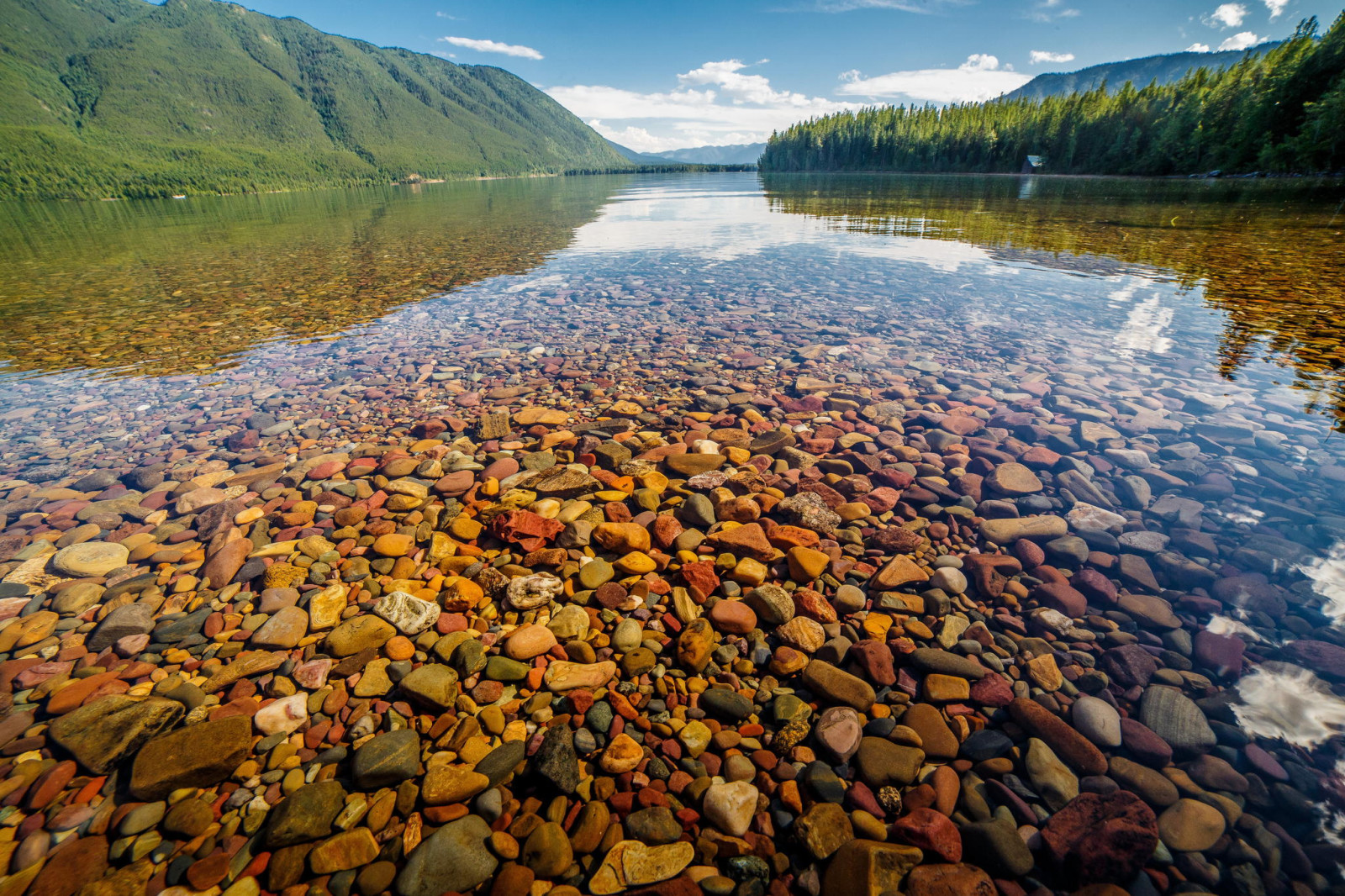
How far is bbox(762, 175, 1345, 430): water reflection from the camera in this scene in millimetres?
10102

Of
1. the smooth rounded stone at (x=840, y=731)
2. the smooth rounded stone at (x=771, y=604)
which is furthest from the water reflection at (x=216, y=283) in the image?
the smooth rounded stone at (x=840, y=731)

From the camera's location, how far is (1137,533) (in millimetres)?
5340

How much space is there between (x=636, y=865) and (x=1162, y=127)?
125265 mm

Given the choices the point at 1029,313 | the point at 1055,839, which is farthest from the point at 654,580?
the point at 1029,313

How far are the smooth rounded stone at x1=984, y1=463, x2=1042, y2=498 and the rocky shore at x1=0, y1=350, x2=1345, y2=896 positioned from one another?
0.04 m

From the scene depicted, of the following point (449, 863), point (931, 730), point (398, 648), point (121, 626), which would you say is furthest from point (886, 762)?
point (121, 626)

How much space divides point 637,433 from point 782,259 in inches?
656

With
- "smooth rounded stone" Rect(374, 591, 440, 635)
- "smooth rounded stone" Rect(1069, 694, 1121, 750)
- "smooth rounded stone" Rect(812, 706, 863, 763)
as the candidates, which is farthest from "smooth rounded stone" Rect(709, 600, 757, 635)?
"smooth rounded stone" Rect(374, 591, 440, 635)

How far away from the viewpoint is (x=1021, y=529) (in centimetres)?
548

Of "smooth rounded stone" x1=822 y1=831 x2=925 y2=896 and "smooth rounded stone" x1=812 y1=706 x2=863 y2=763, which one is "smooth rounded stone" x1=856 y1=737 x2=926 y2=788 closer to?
"smooth rounded stone" x1=812 y1=706 x2=863 y2=763

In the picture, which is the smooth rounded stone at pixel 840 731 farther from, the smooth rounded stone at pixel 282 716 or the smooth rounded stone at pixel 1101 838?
the smooth rounded stone at pixel 282 716

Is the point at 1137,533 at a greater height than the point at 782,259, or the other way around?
the point at 782,259

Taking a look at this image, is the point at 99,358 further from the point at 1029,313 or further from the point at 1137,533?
the point at 1029,313

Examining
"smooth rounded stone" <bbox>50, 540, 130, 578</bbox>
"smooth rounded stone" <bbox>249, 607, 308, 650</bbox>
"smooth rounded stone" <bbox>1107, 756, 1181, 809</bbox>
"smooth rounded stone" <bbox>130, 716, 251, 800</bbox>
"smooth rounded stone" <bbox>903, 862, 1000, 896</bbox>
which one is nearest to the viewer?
"smooth rounded stone" <bbox>903, 862, 1000, 896</bbox>
